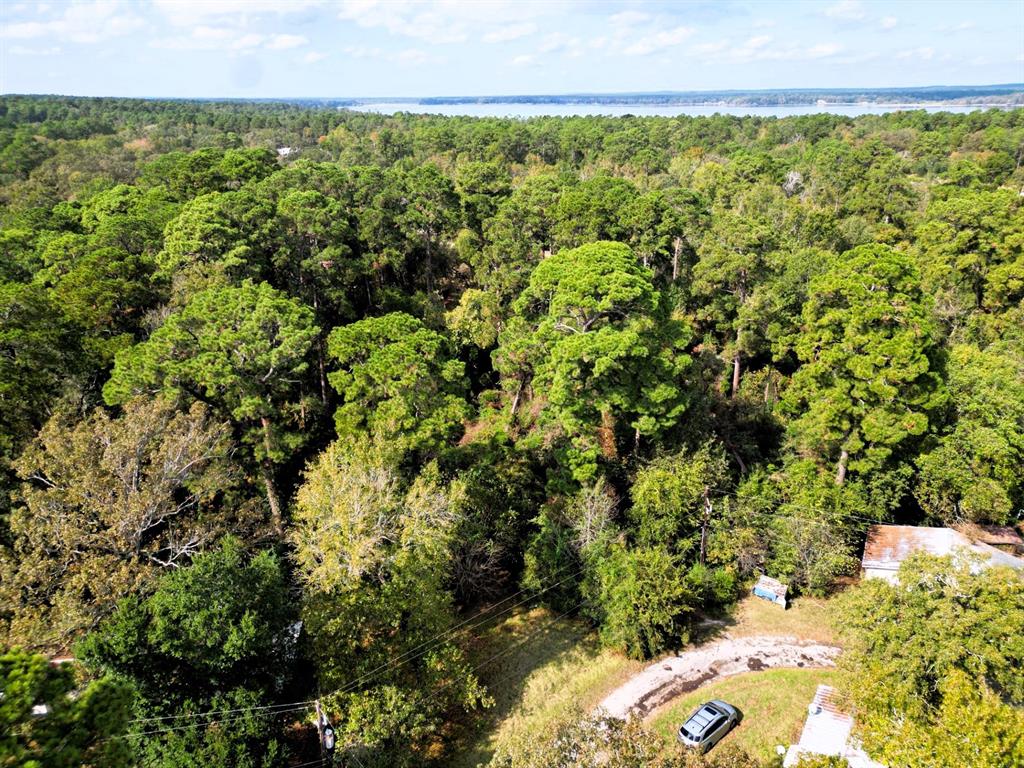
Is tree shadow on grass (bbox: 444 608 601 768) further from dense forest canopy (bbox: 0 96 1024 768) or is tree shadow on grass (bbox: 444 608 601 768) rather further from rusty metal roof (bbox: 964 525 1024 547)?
rusty metal roof (bbox: 964 525 1024 547)

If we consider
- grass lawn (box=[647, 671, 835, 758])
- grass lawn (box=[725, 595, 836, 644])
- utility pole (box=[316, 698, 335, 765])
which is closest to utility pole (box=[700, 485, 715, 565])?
grass lawn (box=[725, 595, 836, 644])

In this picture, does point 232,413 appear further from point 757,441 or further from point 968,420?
point 968,420

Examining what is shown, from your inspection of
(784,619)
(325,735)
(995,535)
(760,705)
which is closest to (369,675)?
(325,735)

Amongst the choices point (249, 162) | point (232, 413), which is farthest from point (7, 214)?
point (232, 413)

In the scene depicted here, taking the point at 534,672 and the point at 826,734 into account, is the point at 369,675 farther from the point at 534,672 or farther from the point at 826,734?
the point at 826,734

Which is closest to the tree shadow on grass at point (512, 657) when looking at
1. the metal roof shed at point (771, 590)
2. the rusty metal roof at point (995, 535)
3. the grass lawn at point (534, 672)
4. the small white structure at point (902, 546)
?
the grass lawn at point (534, 672)

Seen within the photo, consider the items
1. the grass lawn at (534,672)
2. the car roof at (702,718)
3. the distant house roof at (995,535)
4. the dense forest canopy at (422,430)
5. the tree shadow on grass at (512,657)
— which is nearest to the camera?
the dense forest canopy at (422,430)

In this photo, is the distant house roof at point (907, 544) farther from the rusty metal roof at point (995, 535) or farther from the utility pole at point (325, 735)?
the utility pole at point (325, 735)
